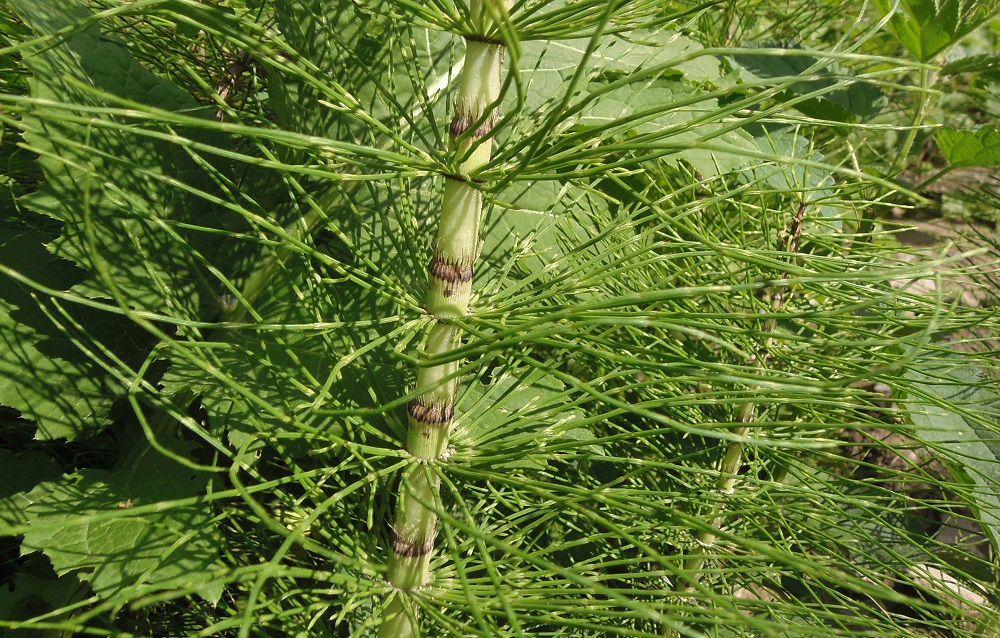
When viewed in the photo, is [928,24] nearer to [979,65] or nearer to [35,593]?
[979,65]

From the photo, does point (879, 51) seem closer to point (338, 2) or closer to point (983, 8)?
point (983, 8)

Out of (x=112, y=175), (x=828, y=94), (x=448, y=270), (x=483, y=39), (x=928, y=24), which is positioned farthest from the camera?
(x=828, y=94)

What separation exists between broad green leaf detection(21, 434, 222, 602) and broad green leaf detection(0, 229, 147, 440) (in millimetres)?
117

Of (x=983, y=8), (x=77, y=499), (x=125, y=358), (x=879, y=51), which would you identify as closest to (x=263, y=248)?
(x=125, y=358)

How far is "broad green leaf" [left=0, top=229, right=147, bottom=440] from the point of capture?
1.56 m

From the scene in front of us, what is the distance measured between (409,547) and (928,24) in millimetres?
2041

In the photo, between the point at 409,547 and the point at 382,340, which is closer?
the point at 382,340

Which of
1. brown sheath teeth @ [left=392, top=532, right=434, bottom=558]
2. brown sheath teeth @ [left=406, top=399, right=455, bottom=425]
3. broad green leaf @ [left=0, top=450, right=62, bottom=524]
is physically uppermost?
brown sheath teeth @ [left=406, top=399, right=455, bottom=425]

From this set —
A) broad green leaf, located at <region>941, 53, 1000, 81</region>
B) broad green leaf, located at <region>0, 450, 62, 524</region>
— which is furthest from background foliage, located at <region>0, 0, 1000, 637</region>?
broad green leaf, located at <region>941, 53, 1000, 81</region>

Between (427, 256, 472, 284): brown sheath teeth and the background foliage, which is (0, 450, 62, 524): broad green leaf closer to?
the background foliage

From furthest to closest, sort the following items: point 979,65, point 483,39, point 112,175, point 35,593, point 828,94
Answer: point 828,94 → point 979,65 → point 35,593 → point 112,175 → point 483,39

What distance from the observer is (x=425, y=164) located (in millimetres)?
1154

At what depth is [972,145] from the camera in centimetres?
228

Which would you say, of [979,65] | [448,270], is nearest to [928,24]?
[979,65]
